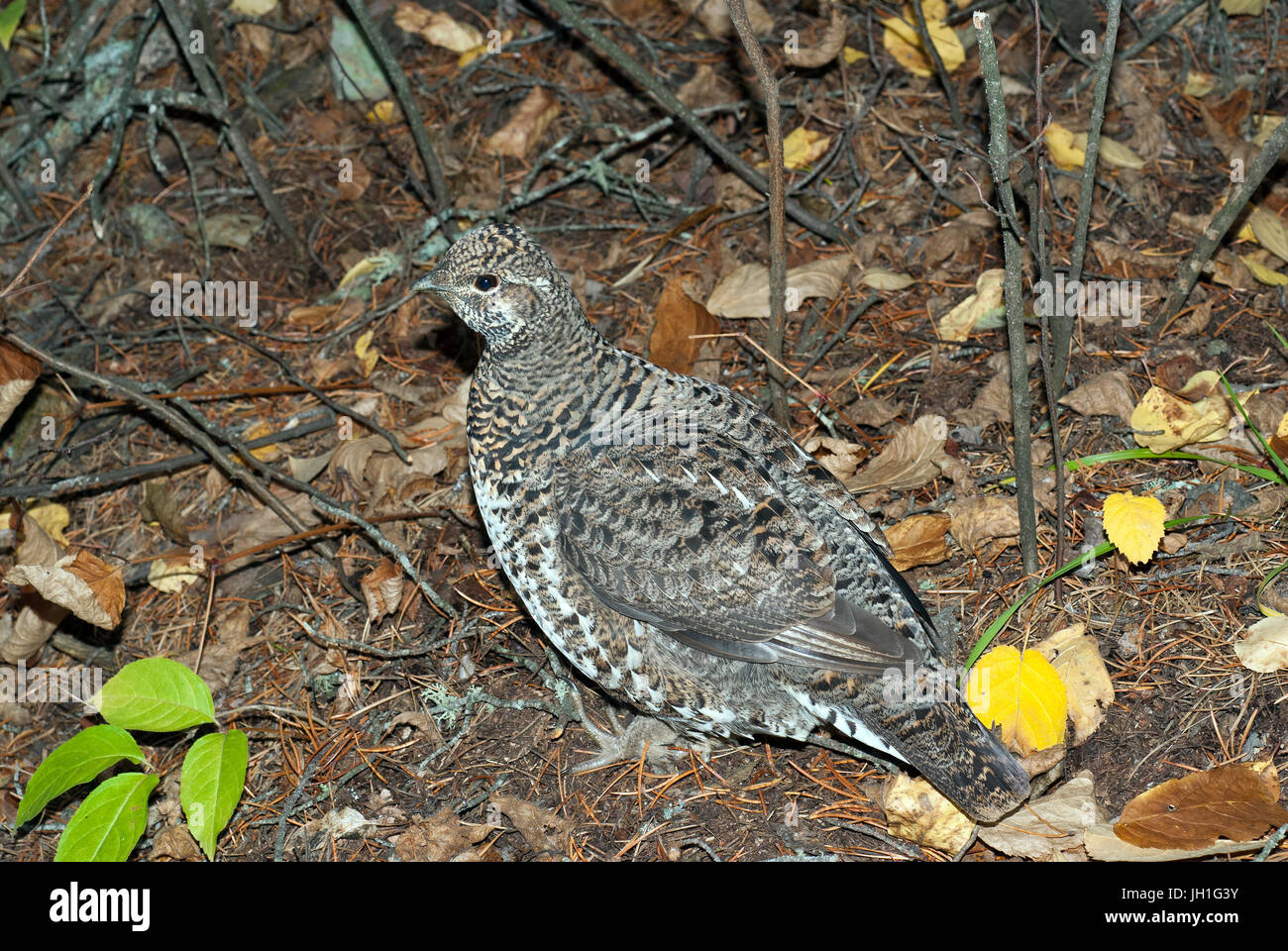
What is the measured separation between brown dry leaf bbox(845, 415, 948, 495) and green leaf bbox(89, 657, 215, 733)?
272 cm

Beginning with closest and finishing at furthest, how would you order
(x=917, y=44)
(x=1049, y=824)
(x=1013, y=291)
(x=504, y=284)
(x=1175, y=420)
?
(x=1049, y=824)
(x=1013, y=291)
(x=504, y=284)
(x=1175, y=420)
(x=917, y=44)

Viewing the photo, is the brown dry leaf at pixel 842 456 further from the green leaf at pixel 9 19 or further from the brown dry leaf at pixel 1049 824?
the green leaf at pixel 9 19

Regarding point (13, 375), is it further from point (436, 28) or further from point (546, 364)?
point (436, 28)

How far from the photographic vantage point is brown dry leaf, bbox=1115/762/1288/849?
128 inches

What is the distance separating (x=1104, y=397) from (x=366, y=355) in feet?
11.5

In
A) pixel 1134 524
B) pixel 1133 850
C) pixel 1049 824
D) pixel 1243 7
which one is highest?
pixel 1243 7

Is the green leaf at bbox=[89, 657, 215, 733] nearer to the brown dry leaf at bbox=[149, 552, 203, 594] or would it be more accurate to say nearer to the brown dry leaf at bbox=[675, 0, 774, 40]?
the brown dry leaf at bbox=[149, 552, 203, 594]

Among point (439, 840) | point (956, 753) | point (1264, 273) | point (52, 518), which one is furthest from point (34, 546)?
point (1264, 273)

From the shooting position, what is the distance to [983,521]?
14.1ft

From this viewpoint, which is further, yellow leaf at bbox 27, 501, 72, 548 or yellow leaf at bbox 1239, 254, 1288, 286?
yellow leaf at bbox 27, 501, 72, 548

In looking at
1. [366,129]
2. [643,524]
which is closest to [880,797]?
[643,524]

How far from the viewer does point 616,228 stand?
578cm

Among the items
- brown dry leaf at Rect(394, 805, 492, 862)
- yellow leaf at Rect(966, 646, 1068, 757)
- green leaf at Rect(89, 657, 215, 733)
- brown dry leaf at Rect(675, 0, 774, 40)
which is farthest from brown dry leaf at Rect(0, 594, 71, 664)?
brown dry leaf at Rect(675, 0, 774, 40)

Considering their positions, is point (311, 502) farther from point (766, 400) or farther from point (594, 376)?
point (766, 400)
